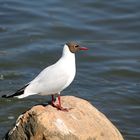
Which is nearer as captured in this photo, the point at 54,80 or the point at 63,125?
the point at 63,125

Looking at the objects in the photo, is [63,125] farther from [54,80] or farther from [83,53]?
[83,53]

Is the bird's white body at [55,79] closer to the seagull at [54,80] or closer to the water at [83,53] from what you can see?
the seagull at [54,80]

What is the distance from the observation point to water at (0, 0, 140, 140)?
529 inches

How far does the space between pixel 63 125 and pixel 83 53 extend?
284 inches

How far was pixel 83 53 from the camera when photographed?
640 inches

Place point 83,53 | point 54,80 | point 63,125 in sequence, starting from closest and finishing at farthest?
point 63,125 → point 54,80 → point 83,53

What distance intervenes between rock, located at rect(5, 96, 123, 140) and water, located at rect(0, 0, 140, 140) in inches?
97.7

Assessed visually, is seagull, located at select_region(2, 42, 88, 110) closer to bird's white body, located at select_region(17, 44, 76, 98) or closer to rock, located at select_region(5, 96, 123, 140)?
bird's white body, located at select_region(17, 44, 76, 98)

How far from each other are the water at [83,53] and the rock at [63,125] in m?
2.48

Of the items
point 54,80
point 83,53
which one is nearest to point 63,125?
point 54,80

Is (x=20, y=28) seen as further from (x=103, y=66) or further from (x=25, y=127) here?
(x=25, y=127)

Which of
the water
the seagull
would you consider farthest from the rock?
the water

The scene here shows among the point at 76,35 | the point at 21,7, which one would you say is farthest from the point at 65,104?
the point at 21,7

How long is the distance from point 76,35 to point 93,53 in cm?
148
